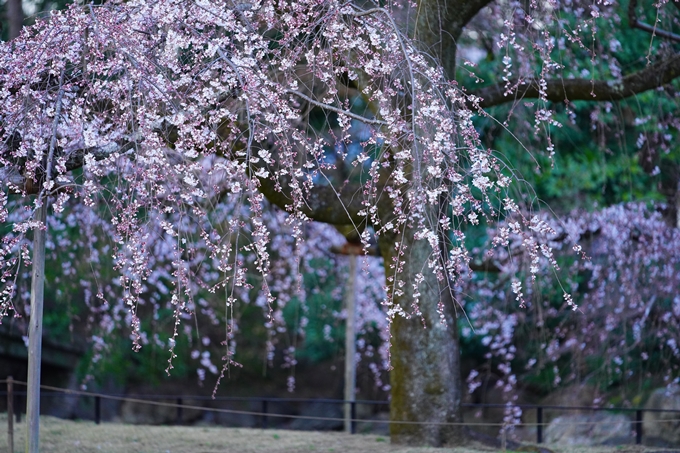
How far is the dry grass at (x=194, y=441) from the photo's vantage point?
6.68 m

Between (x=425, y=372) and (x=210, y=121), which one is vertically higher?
(x=210, y=121)

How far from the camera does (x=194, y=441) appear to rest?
729 cm

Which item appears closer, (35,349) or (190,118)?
(190,118)

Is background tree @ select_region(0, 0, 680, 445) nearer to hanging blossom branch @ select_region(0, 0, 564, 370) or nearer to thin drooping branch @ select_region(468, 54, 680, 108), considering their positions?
hanging blossom branch @ select_region(0, 0, 564, 370)

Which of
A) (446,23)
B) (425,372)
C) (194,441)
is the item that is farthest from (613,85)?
(194,441)

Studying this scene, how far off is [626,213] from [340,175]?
3630 mm

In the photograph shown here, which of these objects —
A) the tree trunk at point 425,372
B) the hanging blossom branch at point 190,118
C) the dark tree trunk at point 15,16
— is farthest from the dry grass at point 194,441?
the dark tree trunk at point 15,16

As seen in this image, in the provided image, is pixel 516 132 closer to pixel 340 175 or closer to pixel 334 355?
pixel 340 175

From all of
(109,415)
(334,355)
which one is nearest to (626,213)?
(334,355)

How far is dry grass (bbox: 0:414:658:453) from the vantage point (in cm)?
668

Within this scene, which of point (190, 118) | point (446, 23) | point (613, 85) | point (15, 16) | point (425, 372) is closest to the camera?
point (190, 118)

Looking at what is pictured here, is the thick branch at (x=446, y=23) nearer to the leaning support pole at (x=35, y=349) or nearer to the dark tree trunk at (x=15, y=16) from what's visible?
the leaning support pole at (x=35, y=349)

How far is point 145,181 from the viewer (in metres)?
4.30

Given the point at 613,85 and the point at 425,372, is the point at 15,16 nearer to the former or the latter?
the point at 425,372
